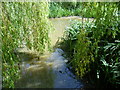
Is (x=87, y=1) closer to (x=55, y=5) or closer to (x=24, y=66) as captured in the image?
(x=24, y=66)

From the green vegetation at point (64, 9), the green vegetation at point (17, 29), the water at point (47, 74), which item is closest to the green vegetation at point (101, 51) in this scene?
the water at point (47, 74)

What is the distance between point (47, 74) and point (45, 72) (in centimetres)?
7

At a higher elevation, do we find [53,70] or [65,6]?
[65,6]

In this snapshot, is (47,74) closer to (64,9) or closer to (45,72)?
(45,72)

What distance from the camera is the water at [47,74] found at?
274 centimetres

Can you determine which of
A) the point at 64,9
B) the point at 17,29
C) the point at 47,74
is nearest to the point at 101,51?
the point at 47,74

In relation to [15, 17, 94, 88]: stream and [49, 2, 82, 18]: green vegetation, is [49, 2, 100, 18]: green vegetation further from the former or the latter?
[15, 17, 94, 88]: stream

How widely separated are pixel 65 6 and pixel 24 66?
17.8 ft

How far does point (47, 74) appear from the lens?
9.93ft

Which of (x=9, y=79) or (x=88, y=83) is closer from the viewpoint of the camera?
(x=9, y=79)

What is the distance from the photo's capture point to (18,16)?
270cm

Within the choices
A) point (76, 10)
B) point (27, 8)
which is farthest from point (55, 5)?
point (27, 8)

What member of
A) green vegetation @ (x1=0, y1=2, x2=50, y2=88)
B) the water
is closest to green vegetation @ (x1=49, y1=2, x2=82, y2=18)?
the water

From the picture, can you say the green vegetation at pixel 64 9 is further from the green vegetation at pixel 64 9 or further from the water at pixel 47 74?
the water at pixel 47 74
